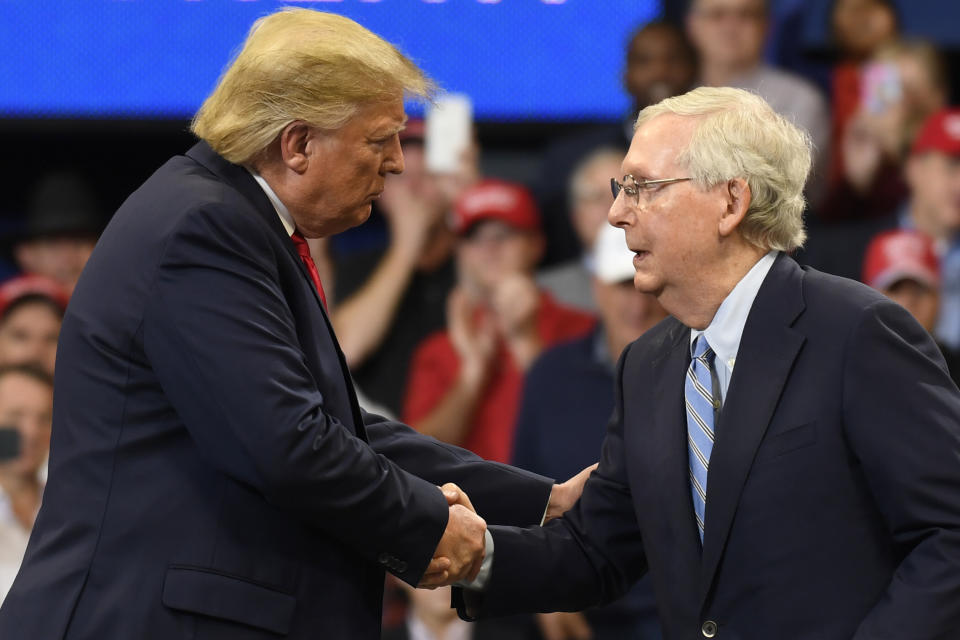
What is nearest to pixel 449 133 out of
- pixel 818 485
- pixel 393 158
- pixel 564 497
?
pixel 564 497

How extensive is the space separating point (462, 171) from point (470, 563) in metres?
2.58

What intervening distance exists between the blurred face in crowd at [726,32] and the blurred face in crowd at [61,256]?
2.16 meters

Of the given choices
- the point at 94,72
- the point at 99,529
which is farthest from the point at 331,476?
the point at 94,72

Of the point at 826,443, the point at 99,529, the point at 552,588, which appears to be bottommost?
the point at 552,588

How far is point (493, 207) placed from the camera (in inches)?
185

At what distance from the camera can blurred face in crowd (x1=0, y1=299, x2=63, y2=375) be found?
4.45m

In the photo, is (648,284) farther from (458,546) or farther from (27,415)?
(27,415)

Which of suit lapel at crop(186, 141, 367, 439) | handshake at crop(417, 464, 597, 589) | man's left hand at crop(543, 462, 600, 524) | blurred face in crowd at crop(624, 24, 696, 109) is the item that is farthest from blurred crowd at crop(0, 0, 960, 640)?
suit lapel at crop(186, 141, 367, 439)

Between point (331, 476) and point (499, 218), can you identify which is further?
point (499, 218)

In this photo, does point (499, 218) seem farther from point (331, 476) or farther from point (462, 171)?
point (331, 476)

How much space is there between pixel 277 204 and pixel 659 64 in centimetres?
269

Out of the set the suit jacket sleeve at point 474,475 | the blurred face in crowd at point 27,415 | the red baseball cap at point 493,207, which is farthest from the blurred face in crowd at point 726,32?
the suit jacket sleeve at point 474,475

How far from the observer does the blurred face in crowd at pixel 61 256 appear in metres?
4.82

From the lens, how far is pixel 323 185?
2297 millimetres
